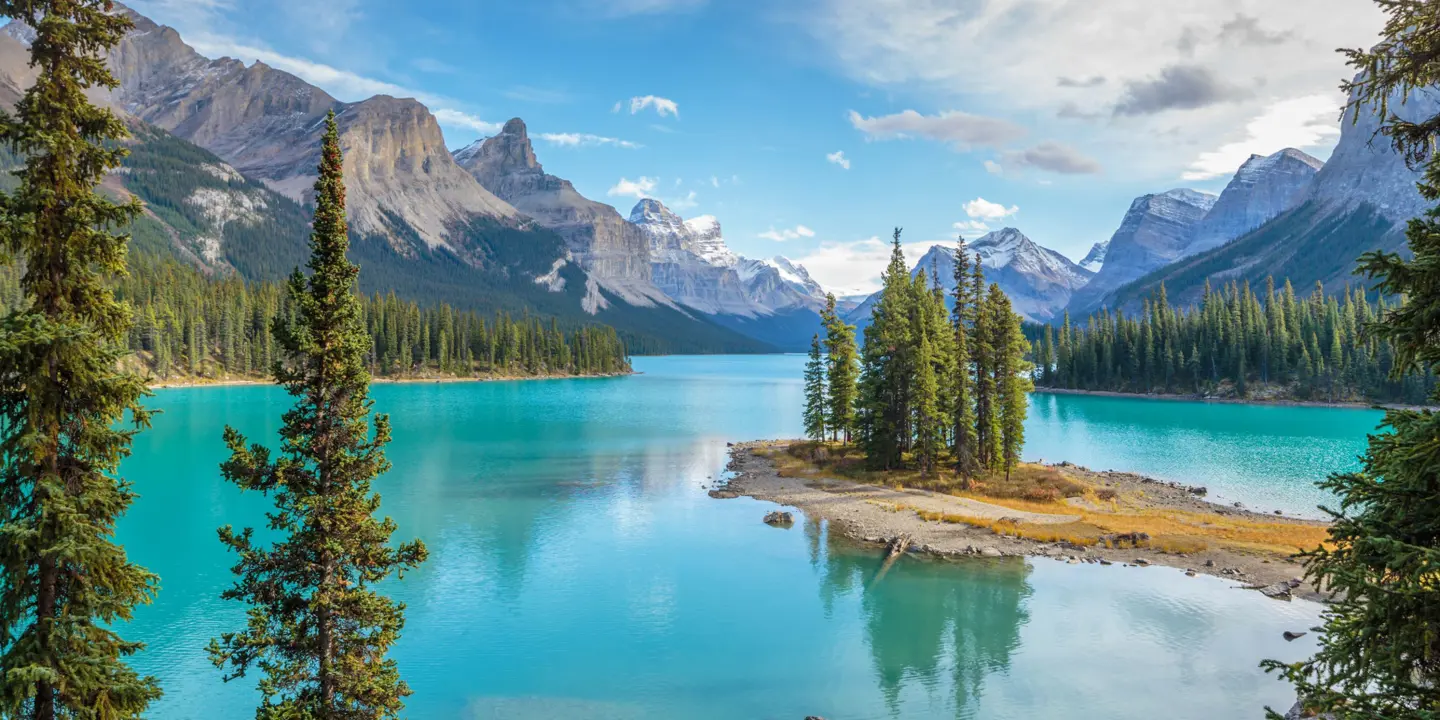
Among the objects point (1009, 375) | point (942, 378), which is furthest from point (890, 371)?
point (1009, 375)

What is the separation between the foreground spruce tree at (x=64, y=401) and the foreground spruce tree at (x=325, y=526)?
2758 mm

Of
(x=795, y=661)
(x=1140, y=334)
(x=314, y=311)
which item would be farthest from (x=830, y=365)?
(x=1140, y=334)

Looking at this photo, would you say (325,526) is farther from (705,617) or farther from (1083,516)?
(1083,516)

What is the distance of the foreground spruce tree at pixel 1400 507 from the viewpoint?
9312mm

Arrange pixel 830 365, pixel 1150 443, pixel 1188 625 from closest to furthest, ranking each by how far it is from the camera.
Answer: pixel 1188 625
pixel 830 365
pixel 1150 443

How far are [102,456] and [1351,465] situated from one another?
9138 centimetres

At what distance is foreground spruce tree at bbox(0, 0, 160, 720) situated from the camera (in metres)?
11.3

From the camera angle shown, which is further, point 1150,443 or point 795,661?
point 1150,443

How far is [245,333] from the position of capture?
160m

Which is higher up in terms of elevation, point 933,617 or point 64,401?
point 64,401

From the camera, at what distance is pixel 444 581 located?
38750 millimetres

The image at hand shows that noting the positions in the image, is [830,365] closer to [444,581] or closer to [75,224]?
[444,581]

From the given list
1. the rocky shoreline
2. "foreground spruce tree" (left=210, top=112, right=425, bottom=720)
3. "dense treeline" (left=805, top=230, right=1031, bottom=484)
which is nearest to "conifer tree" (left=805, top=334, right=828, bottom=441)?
the rocky shoreline

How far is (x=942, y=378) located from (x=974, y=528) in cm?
1615
